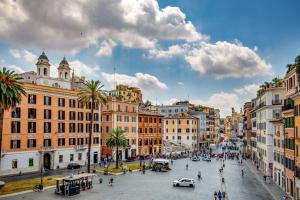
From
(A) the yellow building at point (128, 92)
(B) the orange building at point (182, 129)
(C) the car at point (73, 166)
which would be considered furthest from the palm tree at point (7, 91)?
(A) the yellow building at point (128, 92)

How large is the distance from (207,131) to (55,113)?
375 feet

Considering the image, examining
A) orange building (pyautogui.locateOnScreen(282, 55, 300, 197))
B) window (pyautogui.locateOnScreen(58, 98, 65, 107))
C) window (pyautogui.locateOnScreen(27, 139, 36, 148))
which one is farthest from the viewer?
window (pyautogui.locateOnScreen(58, 98, 65, 107))

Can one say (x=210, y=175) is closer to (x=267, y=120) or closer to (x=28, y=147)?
(x=267, y=120)

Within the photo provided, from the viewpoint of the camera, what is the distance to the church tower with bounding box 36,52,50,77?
8044cm

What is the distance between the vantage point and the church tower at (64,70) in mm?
87938

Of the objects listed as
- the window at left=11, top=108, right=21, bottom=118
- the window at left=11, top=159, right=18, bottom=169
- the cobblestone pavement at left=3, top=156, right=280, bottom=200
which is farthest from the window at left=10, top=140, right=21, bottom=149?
the cobblestone pavement at left=3, top=156, right=280, bottom=200

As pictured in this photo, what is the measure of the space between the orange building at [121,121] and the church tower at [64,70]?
13200mm

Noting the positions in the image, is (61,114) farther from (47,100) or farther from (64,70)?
(64,70)

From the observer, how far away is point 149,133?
109m

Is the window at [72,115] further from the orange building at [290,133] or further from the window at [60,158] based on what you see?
the orange building at [290,133]

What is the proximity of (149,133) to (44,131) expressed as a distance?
45355 millimetres

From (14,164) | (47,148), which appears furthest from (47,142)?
(14,164)

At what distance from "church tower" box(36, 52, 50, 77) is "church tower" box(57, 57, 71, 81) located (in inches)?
241

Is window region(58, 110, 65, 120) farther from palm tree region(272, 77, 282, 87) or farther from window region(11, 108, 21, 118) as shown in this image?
palm tree region(272, 77, 282, 87)
